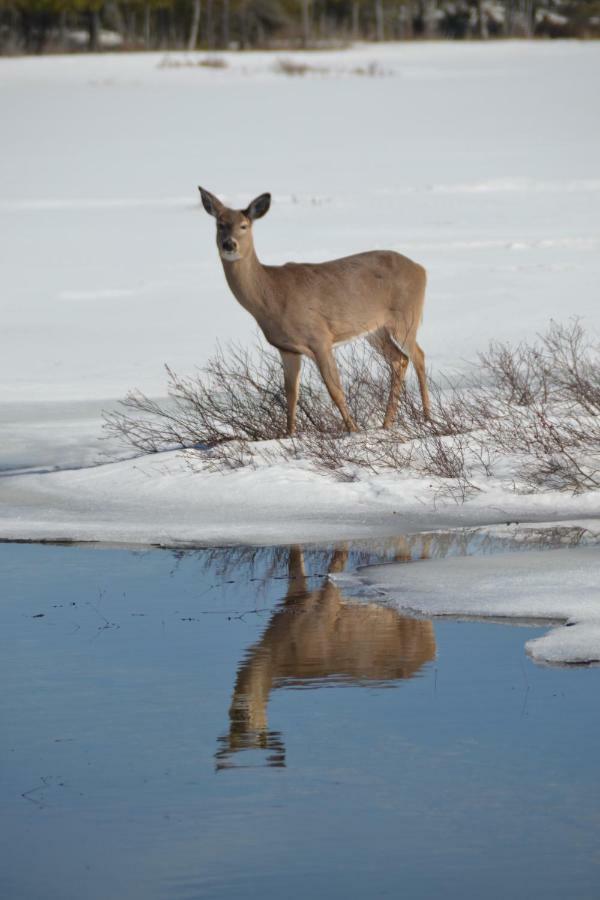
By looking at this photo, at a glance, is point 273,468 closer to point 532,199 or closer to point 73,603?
point 73,603

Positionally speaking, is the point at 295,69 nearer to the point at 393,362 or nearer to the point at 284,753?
the point at 393,362

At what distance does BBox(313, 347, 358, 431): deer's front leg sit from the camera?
11.9 metres

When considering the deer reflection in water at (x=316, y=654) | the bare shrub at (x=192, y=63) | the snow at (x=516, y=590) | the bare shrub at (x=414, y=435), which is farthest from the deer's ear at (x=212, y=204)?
the bare shrub at (x=192, y=63)

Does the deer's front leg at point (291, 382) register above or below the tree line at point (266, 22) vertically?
below

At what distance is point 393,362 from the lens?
13.2 metres

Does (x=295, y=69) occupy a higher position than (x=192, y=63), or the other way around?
(x=192, y=63)

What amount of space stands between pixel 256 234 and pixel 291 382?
1256cm

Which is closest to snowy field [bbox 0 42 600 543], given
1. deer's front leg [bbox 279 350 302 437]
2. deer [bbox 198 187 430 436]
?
deer's front leg [bbox 279 350 302 437]

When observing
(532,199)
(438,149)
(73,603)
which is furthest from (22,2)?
(73,603)

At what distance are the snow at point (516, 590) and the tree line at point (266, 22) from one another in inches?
2217

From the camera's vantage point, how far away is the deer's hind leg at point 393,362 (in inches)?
484

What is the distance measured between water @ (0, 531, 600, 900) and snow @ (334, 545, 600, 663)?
150mm

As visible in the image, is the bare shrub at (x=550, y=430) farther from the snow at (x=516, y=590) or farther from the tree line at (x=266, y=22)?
the tree line at (x=266, y=22)

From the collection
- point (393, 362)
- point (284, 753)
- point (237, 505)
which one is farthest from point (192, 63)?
point (284, 753)
